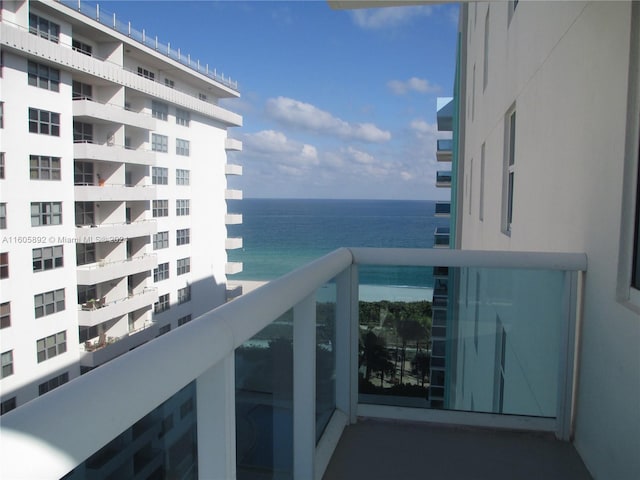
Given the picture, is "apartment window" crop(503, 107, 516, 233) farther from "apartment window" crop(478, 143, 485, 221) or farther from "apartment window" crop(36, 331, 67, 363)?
"apartment window" crop(36, 331, 67, 363)

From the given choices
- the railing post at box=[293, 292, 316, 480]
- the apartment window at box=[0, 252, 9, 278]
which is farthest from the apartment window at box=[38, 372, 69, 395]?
the railing post at box=[293, 292, 316, 480]

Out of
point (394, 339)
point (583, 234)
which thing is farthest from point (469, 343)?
point (583, 234)

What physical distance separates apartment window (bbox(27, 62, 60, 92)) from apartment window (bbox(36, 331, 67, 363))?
17.3 meters

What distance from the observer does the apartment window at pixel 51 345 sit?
3509cm

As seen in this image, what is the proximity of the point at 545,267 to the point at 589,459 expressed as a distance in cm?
91

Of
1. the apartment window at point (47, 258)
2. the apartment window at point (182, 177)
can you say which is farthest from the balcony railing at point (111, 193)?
the apartment window at point (182, 177)

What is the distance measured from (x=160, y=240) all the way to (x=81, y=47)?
17140mm

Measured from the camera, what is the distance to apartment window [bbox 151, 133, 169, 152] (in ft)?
152

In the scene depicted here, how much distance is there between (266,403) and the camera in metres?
1.58

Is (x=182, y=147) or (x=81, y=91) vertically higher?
(x=81, y=91)

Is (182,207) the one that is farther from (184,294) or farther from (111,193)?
(111,193)

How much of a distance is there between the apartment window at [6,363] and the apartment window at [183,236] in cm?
1875

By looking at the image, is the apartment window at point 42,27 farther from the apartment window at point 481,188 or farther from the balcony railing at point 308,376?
the balcony railing at point 308,376

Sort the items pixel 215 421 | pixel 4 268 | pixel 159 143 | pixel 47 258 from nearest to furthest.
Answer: pixel 215 421
pixel 4 268
pixel 47 258
pixel 159 143
